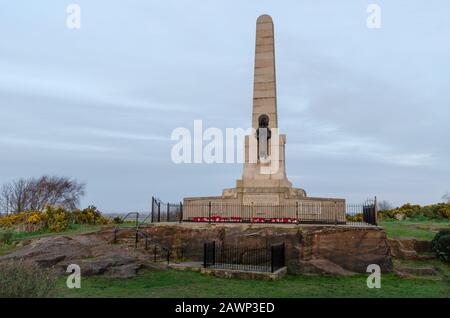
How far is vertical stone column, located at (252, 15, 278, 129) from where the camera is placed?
2278 centimetres

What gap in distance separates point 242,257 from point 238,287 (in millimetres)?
4280

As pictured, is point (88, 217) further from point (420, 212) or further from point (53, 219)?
point (420, 212)

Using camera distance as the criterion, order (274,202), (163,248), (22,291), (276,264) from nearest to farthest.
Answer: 1. (22,291)
2. (276,264)
3. (163,248)
4. (274,202)

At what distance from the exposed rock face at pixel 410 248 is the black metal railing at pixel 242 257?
24.6ft

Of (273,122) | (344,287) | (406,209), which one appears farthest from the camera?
(406,209)

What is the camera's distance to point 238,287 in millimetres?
12188

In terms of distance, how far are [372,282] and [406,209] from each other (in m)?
27.1

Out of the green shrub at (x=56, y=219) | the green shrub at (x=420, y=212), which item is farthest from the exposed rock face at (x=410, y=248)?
the green shrub at (x=56, y=219)

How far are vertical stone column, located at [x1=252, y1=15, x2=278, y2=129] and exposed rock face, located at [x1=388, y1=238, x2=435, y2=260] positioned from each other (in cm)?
924

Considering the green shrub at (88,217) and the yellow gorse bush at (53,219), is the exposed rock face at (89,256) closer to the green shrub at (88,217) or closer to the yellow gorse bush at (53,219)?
the yellow gorse bush at (53,219)

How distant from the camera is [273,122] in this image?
22719 mm
